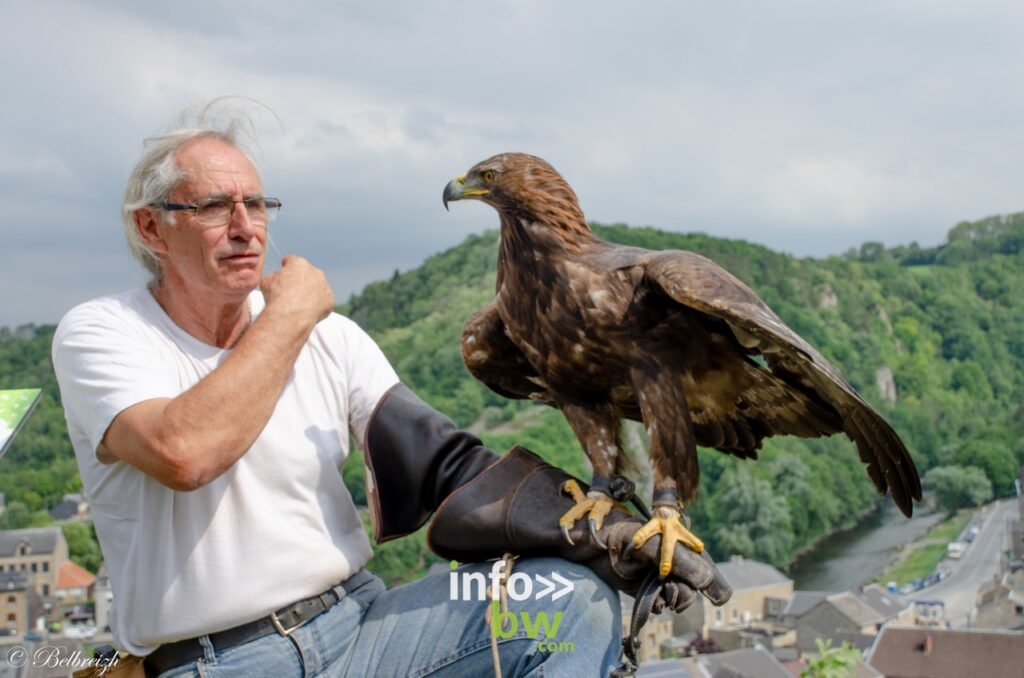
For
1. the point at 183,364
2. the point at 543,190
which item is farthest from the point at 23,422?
the point at 543,190

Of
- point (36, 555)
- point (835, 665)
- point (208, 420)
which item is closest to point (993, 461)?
point (36, 555)

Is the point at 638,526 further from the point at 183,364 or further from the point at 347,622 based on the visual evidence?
the point at 183,364

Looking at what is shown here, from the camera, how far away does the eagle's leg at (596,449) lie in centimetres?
261

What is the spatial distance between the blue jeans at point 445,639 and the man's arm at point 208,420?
18.6 inches

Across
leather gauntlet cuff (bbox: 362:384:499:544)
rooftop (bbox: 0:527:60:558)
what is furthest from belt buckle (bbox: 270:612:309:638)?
rooftop (bbox: 0:527:60:558)

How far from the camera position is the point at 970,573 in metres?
47.6

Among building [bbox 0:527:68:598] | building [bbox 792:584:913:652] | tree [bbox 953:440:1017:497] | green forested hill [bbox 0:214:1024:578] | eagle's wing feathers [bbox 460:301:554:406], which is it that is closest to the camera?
eagle's wing feathers [bbox 460:301:554:406]

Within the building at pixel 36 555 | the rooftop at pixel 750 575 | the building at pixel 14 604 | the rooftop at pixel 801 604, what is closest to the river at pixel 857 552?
the rooftop at pixel 750 575

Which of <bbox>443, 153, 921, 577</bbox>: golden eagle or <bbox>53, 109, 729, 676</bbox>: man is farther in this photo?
<bbox>443, 153, 921, 577</bbox>: golden eagle

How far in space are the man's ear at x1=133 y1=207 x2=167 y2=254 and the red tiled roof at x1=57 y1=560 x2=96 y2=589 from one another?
44828mm

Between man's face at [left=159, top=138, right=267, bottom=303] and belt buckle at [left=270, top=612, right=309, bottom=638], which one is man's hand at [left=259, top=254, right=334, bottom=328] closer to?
man's face at [left=159, top=138, right=267, bottom=303]

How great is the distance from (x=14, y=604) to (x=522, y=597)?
37.3m

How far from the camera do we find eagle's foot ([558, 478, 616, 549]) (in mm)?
2545

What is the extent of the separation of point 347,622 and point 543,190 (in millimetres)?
1240
